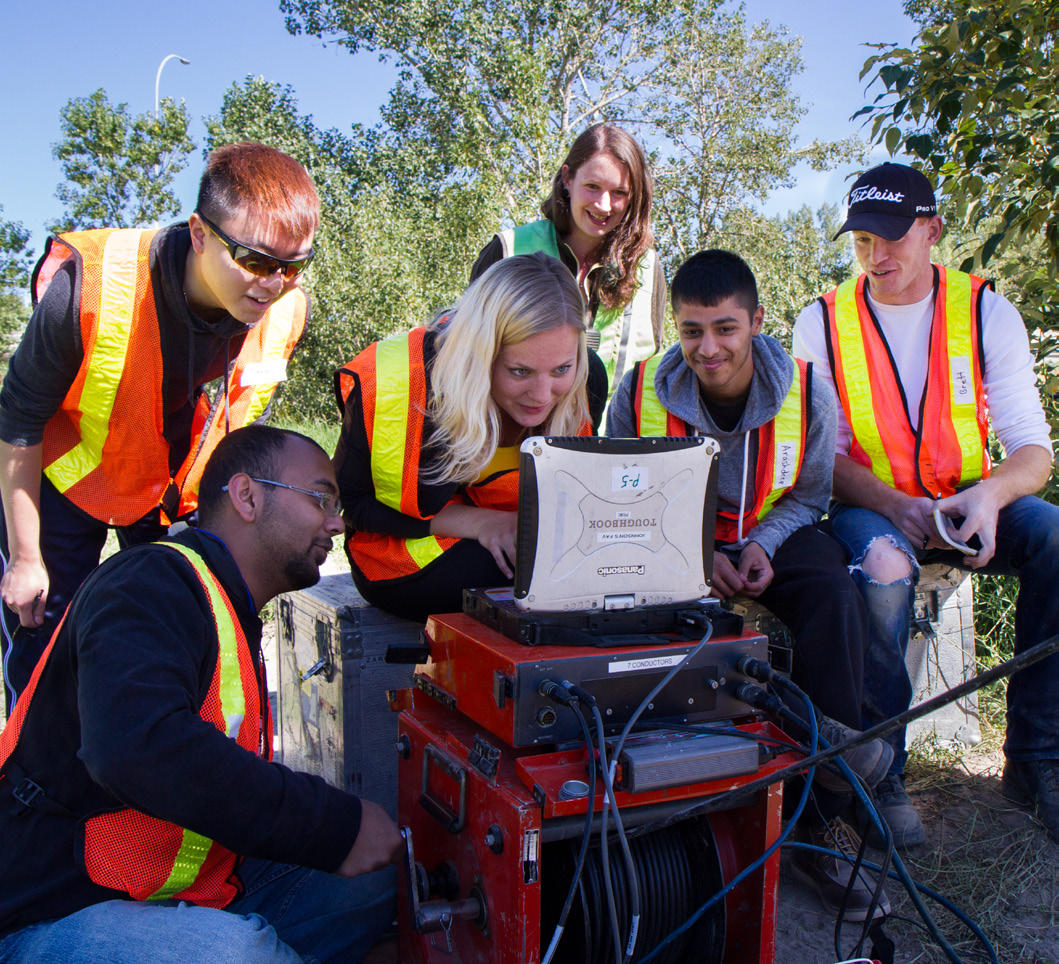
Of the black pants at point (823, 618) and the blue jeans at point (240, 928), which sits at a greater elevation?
the black pants at point (823, 618)

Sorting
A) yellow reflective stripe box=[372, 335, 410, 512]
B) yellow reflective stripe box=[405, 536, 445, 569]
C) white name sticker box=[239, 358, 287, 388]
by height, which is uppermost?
white name sticker box=[239, 358, 287, 388]

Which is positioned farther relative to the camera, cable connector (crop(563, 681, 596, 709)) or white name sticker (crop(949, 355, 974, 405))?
white name sticker (crop(949, 355, 974, 405))

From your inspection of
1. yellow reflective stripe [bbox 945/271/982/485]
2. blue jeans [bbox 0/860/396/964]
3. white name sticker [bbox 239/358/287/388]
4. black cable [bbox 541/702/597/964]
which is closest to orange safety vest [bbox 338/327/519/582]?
white name sticker [bbox 239/358/287/388]

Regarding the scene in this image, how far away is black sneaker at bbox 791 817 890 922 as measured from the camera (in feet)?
7.66

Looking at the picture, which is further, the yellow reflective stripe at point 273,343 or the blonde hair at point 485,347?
the yellow reflective stripe at point 273,343

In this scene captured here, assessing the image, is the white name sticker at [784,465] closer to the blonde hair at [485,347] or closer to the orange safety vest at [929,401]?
the orange safety vest at [929,401]

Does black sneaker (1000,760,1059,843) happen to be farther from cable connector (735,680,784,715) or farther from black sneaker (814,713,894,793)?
cable connector (735,680,784,715)

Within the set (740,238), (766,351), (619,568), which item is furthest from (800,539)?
(740,238)

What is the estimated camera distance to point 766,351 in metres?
2.94

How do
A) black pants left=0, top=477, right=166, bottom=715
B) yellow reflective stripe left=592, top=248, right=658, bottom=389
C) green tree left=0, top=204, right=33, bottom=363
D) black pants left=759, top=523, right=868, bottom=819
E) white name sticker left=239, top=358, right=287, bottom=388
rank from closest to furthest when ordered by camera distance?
black pants left=759, top=523, right=868, bottom=819, black pants left=0, top=477, right=166, bottom=715, white name sticker left=239, top=358, right=287, bottom=388, yellow reflective stripe left=592, top=248, right=658, bottom=389, green tree left=0, top=204, right=33, bottom=363

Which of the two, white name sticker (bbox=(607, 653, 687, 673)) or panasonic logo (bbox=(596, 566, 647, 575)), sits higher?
panasonic logo (bbox=(596, 566, 647, 575))

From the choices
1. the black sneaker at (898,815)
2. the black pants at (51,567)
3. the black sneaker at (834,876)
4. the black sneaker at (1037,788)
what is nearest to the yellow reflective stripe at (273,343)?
the black pants at (51,567)

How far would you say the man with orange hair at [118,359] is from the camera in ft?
7.87

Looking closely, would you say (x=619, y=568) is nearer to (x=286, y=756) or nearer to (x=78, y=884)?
(x=78, y=884)
